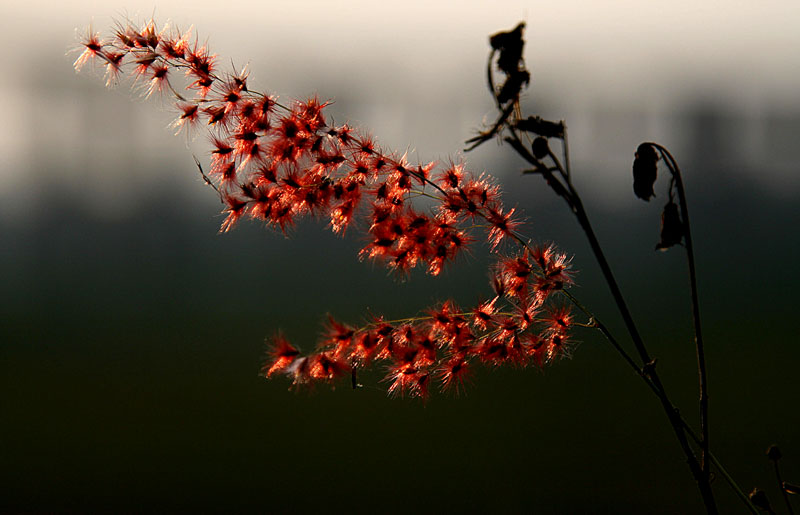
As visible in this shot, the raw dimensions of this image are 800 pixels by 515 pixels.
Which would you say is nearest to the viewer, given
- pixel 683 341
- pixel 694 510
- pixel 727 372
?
pixel 694 510

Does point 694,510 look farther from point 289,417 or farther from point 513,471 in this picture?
point 289,417

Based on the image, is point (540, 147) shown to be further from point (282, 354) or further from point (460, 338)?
point (282, 354)

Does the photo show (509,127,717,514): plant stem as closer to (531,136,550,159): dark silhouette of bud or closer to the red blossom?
(531,136,550,159): dark silhouette of bud

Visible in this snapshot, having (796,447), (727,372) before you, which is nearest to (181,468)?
(796,447)

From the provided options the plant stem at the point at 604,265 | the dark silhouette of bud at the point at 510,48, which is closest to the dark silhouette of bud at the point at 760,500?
the plant stem at the point at 604,265

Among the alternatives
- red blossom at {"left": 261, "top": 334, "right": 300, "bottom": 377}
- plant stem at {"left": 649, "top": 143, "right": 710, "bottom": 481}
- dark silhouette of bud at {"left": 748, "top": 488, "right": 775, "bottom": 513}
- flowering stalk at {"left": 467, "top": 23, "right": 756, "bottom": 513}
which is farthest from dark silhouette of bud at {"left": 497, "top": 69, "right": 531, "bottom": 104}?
dark silhouette of bud at {"left": 748, "top": 488, "right": 775, "bottom": 513}

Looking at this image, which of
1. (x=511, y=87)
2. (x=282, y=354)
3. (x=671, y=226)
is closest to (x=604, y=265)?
(x=671, y=226)

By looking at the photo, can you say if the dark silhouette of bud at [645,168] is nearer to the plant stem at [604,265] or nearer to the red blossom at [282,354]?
the plant stem at [604,265]
